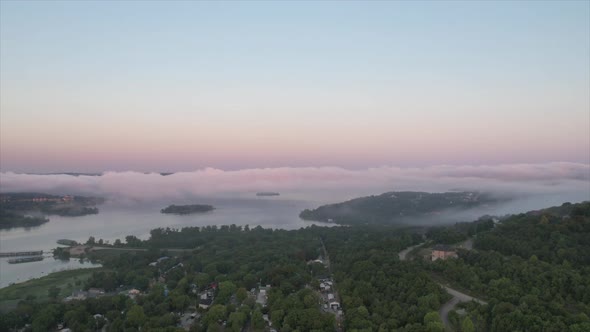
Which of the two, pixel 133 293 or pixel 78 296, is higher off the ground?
pixel 133 293

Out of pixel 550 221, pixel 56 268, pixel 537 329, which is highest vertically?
pixel 550 221

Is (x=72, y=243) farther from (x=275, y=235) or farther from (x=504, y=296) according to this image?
(x=504, y=296)

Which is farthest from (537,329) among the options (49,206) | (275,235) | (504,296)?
(49,206)

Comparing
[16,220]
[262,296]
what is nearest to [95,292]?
[262,296]

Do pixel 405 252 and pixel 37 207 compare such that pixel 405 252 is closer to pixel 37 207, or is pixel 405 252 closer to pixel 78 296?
pixel 78 296

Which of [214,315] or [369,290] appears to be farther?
[369,290]

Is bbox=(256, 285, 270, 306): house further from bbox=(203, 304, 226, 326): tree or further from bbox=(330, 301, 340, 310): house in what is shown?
bbox=(330, 301, 340, 310): house

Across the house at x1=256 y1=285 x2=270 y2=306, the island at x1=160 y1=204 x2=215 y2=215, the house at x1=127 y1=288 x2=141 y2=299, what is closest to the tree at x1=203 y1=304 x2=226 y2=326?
the house at x1=256 y1=285 x2=270 y2=306
